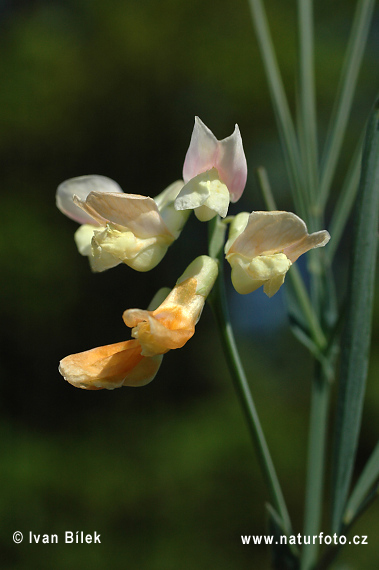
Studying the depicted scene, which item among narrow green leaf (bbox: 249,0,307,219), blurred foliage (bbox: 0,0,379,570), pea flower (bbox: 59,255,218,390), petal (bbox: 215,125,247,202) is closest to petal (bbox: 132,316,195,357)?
pea flower (bbox: 59,255,218,390)

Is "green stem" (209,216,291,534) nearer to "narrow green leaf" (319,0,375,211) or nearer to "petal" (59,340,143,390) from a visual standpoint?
"petal" (59,340,143,390)

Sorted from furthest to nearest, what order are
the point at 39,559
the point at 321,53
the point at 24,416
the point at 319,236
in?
the point at 321,53 → the point at 24,416 → the point at 39,559 → the point at 319,236

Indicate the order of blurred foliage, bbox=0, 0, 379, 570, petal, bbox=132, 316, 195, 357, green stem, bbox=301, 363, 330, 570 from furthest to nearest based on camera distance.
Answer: blurred foliage, bbox=0, 0, 379, 570 < green stem, bbox=301, 363, 330, 570 < petal, bbox=132, 316, 195, 357

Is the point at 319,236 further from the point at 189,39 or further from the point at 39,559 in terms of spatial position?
Result: the point at 189,39

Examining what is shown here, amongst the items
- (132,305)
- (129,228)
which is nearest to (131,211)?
(129,228)

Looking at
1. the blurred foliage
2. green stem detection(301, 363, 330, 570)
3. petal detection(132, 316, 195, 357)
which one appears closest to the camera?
petal detection(132, 316, 195, 357)

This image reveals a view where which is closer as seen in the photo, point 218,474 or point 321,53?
point 218,474

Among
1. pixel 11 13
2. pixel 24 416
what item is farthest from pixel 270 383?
pixel 11 13
